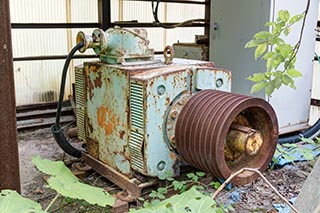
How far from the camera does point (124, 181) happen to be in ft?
7.14

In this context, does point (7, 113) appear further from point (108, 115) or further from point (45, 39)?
point (45, 39)

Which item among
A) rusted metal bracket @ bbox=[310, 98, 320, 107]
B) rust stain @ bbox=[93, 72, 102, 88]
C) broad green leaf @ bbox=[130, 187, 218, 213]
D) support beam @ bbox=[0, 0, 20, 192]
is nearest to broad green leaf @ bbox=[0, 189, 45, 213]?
broad green leaf @ bbox=[130, 187, 218, 213]

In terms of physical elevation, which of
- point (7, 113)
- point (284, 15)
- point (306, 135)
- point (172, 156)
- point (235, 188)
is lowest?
point (235, 188)

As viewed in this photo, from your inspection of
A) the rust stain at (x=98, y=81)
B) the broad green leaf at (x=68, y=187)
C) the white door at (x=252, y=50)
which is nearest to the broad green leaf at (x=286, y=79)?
the broad green leaf at (x=68, y=187)

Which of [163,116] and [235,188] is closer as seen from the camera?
[163,116]

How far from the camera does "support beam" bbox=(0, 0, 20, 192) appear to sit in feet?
3.94

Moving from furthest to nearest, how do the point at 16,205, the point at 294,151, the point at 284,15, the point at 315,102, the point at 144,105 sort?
1. the point at 315,102
2. the point at 294,151
3. the point at 144,105
4. the point at 284,15
5. the point at 16,205

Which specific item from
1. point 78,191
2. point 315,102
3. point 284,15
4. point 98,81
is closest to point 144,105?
point 98,81

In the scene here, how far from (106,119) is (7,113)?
105 centimetres

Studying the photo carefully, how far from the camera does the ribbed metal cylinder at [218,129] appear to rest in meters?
1.74

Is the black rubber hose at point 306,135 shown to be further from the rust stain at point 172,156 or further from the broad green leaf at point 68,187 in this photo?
the broad green leaf at point 68,187

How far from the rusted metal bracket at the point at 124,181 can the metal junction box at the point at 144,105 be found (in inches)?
1.6

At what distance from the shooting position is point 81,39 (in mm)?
2311

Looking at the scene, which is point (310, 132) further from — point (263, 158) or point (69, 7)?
point (69, 7)
